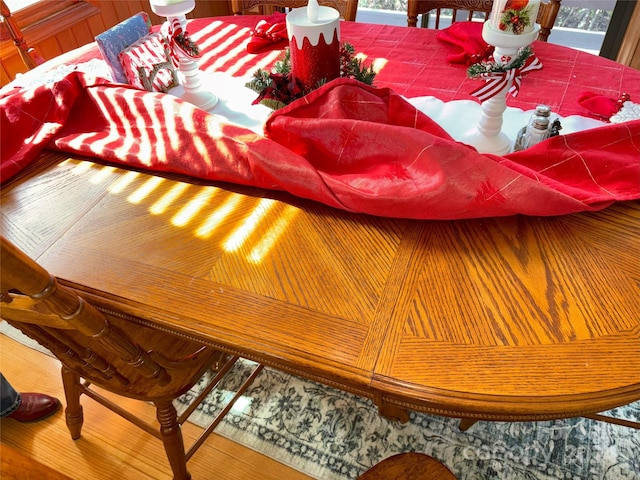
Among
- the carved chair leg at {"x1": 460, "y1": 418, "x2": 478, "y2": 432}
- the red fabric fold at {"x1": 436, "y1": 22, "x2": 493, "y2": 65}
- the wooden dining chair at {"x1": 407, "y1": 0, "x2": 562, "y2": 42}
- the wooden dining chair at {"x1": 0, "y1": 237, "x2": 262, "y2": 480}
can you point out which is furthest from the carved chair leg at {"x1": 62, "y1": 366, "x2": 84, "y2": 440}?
the wooden dining chair at {"x1": 407, "y1": 0, "x2": 562, "y2": 42}

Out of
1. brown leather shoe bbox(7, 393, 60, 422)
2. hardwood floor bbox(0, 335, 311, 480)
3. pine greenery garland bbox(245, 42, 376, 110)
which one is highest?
pine greenery garland bbox(245, 42, 376, 110)

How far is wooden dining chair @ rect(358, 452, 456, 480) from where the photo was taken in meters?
0.84

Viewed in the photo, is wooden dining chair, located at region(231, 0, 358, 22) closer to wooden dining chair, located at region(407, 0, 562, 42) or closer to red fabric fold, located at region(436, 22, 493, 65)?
wooden dining chair, located at region(407, 0, 562, 42)

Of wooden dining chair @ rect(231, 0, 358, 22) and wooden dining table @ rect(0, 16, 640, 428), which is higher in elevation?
wooden dining chair @ rect(231, 0, 358, 22)

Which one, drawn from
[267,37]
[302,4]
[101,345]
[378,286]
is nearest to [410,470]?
[378,286]

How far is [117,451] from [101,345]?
0.59 meters

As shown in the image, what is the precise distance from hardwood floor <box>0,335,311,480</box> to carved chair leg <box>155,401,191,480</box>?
0.17m

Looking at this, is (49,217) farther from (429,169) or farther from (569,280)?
(569,280)

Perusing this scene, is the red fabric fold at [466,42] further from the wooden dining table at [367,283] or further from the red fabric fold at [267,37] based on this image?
the wooden dining table at [367,283]

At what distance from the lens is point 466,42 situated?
1.38m

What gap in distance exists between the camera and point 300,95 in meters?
1.10

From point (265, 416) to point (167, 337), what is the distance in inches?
20.1

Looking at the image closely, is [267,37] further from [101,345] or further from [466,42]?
[101,345]

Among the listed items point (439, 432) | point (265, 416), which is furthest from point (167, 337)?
point (439, 432)
